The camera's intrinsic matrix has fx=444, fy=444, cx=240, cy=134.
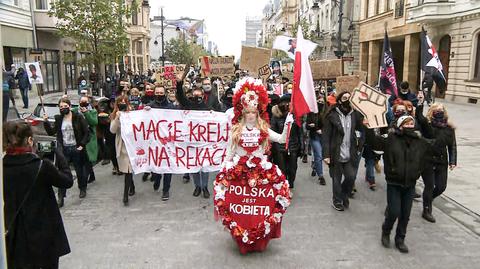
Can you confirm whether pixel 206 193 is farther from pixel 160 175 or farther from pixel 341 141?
pixel 341 141

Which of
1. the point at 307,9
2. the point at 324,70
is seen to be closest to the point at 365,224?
the point at 324,70

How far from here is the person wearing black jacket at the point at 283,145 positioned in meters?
7.12

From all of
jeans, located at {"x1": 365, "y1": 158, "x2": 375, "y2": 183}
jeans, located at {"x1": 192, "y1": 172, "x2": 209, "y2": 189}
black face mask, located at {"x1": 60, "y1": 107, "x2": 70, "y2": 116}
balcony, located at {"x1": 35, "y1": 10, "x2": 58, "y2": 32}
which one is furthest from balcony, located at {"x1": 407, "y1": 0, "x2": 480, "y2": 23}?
black face mask, located at {"x1": 60, "y1": 107, "x2": 70, "y2": 116}

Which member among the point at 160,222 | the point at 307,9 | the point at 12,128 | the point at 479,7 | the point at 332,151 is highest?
the point at 307,9

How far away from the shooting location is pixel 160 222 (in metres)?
6.04

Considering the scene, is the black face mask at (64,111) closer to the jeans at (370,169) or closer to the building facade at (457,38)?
the jeans at (370,169)

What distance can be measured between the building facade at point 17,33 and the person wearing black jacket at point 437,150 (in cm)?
2080

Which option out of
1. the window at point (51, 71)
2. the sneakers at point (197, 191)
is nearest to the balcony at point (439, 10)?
the sneakers at point (197, 191)

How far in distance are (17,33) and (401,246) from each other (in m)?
23.5

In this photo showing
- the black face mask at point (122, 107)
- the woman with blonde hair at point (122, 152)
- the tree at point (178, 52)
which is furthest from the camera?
the tree at point (178, 52)

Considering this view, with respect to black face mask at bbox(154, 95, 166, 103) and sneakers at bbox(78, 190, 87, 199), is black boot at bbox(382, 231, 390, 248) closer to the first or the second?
sneakers at bbox(78, 190, 87, 199)

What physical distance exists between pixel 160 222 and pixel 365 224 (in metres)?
2.77

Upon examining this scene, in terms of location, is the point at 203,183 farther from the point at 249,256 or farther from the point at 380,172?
the point at 380,172

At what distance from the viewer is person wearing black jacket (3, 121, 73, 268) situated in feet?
11.2
